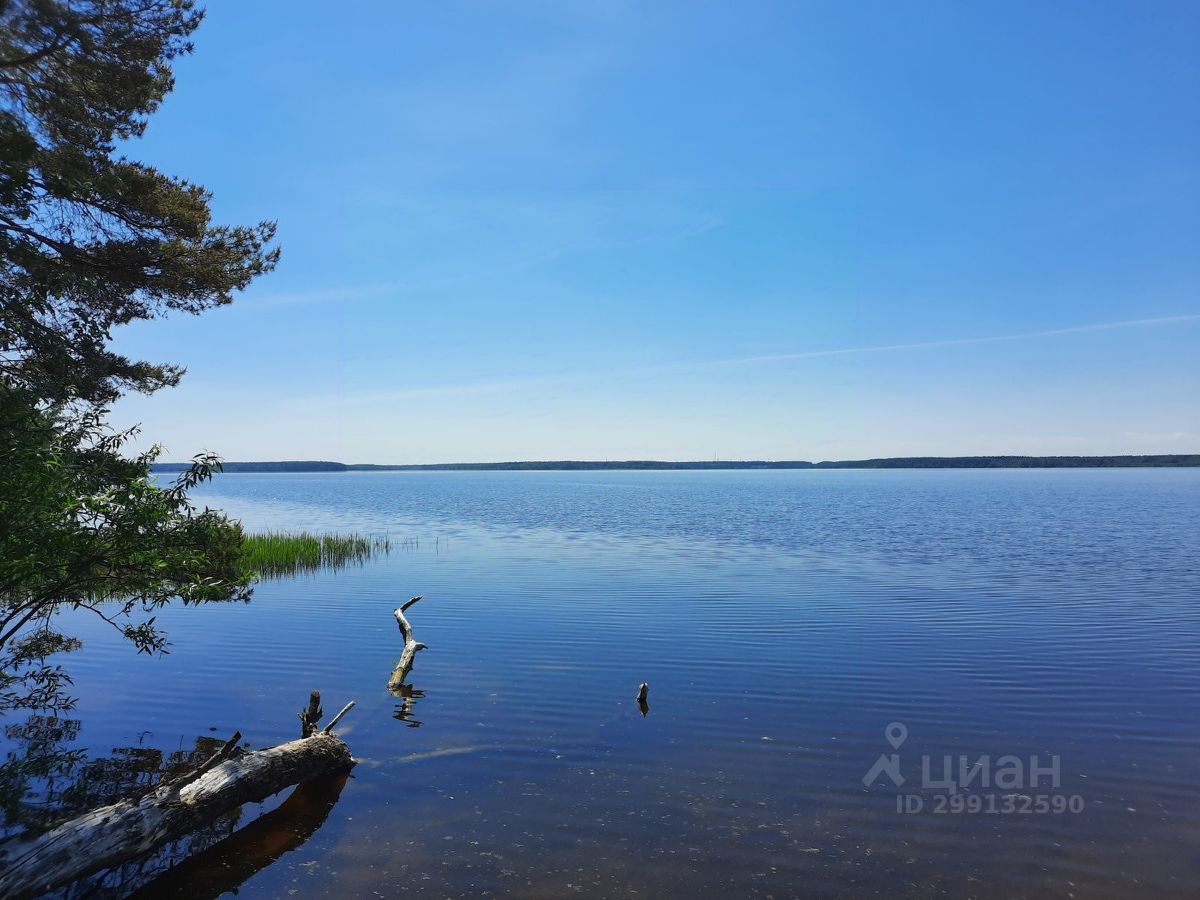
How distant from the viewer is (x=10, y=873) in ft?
21.4

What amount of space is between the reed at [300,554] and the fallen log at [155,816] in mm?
19846

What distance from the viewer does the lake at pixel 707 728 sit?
25.4 ft

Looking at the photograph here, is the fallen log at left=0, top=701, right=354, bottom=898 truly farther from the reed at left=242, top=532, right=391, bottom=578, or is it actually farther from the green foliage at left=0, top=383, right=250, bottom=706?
the reed at left=242, top=532, right=391, bottom=578

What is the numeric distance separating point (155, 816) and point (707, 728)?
24.5 ft

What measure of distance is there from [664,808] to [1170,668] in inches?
476

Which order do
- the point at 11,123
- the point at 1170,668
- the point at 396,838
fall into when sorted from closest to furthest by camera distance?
the point at 396,838 → the point at 11,123 → the point at 1170,668

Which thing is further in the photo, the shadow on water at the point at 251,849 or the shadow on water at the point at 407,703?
the shadow on water at the point at 407,703

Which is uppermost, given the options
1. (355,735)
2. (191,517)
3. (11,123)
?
(11,123)

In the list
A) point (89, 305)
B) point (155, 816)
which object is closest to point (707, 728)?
point (155, 816)

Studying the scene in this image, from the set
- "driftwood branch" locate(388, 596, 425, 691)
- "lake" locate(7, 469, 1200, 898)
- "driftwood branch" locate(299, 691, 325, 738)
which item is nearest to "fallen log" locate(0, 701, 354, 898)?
"driftwood branch" locate(299, 691, 325, 738)

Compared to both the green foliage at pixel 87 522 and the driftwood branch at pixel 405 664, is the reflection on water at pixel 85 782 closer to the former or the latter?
the green foliage at pixel 87 522

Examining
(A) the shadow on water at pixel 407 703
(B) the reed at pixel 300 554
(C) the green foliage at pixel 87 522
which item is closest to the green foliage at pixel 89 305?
(C) the green foliage at pixel 87 522

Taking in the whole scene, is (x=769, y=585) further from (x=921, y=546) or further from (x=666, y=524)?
(x=666, y=524)

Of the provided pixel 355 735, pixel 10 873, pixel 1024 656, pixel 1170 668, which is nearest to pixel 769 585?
pixel 1024 656
